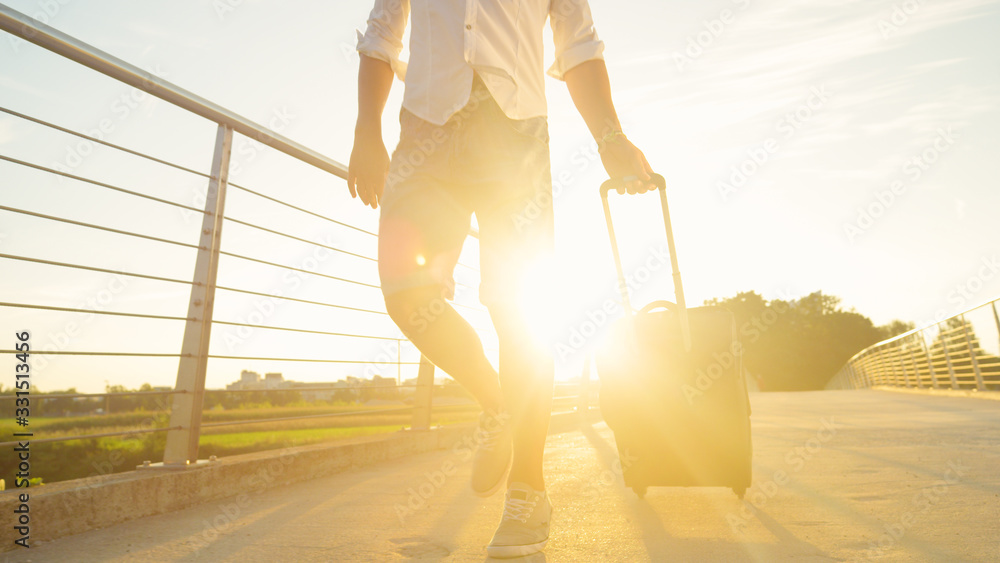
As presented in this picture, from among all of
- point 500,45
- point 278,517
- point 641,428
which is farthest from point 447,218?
point 278,517

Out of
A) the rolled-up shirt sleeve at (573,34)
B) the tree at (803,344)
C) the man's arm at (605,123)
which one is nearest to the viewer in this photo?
the man's arm at (605,123)

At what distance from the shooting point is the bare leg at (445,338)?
1.73 metres

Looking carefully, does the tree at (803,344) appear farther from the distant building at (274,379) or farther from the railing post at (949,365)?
the distant building at (274,379)

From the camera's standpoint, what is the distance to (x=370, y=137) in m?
1.99

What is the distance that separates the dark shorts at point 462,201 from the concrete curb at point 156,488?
3.55ft

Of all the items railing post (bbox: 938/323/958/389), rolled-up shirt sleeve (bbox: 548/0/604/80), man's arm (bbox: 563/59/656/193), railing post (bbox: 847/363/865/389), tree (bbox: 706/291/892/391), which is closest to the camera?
man's arm (bbox: 563/59/656/193)

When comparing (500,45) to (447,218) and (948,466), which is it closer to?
(447,218)

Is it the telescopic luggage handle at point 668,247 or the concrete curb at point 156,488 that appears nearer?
the concrete curb at point 156,488

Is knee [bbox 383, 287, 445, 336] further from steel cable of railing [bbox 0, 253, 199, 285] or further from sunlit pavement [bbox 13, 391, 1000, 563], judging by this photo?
steel cable of railing [bbox 0, 253, 199, 285]

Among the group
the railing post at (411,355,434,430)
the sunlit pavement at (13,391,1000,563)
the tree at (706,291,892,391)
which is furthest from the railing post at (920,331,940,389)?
the tree at (706,291,892,391)

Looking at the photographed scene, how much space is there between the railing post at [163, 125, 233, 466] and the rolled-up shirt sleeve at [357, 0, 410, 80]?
→ 963 millimetres

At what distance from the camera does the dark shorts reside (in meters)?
1.72

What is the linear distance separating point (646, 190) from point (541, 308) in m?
0.50

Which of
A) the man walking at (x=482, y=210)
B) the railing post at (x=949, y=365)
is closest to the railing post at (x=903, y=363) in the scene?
the railing post at (x=949, y=365)
